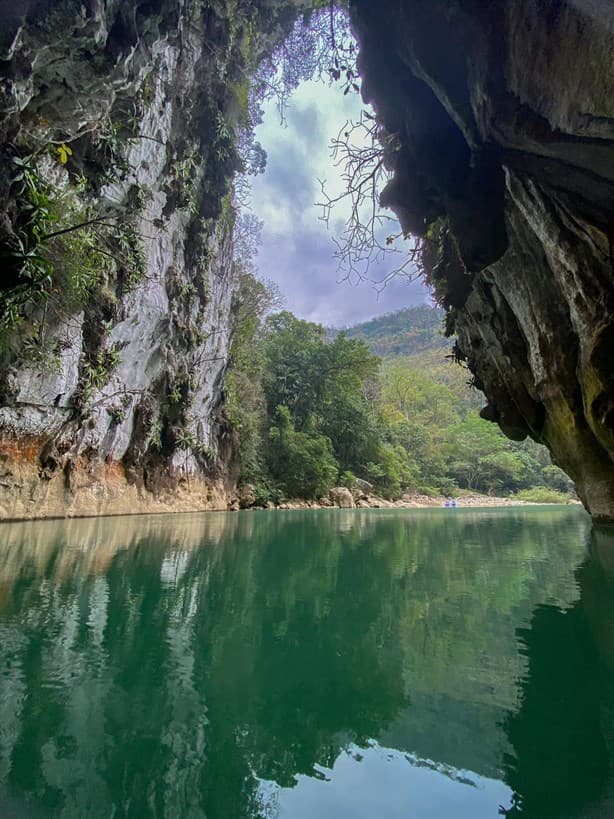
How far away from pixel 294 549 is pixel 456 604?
394cm

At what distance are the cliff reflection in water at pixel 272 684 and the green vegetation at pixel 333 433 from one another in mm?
18721

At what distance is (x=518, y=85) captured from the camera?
10.6ft

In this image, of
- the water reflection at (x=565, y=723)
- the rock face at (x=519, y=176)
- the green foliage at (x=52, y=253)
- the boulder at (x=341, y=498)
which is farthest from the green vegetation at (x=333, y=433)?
the water reflection at (x=565, y=723)

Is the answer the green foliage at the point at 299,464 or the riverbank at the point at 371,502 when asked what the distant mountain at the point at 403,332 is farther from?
the green foliage at the point at 299,464

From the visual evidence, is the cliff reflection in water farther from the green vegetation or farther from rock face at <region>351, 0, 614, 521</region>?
the green vegetation

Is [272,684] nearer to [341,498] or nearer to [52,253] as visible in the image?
[52,253]

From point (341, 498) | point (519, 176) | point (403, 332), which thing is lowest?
point (341, 498)

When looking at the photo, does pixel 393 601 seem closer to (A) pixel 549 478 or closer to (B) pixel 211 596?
(B) pixel 211 596

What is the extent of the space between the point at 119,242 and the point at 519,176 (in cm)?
964

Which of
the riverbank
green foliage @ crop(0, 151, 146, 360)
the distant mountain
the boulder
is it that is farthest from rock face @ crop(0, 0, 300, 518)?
the distant mountain

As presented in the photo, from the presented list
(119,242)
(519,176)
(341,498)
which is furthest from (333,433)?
(519,176)

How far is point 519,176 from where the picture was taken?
4414 mm

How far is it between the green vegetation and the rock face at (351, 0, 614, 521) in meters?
16.8

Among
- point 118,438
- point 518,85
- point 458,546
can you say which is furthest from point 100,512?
point 518,85
